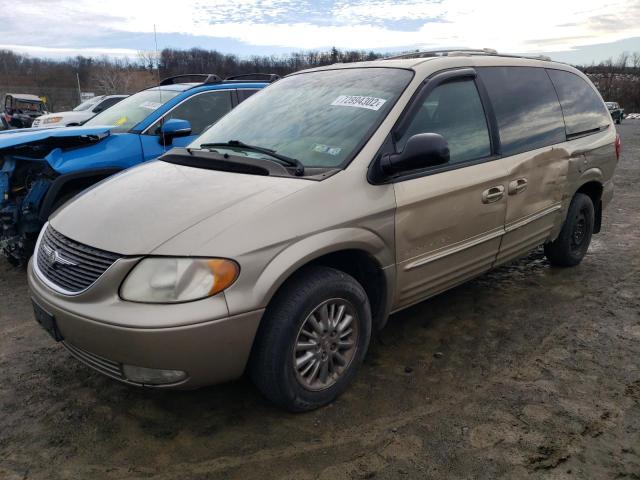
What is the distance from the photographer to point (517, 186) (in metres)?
3.68

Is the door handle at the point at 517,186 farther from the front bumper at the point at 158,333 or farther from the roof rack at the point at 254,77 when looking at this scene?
the roof rack at the point at 254,77

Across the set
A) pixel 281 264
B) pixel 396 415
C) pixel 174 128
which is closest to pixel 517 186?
pixel 396 415

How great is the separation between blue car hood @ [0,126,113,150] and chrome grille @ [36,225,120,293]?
235 cm

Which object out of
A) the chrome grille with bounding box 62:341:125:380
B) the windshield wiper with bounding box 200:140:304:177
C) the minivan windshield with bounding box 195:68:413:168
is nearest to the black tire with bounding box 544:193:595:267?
the minivan windshield with bounding box 195:68:413:168

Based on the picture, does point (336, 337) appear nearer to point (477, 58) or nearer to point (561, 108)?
point (477, 58)

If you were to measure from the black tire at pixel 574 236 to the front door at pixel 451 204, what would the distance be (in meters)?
1.37

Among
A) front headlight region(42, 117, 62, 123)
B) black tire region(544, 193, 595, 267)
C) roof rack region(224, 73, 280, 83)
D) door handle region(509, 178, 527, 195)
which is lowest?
black tire region(544, 193, 595, 267)

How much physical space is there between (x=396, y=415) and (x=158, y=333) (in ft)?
4.33

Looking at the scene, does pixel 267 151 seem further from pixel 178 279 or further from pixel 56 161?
pixel 56 161

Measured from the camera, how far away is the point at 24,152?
16.1ft

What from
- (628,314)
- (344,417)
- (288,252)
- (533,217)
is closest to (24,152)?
(288,252)

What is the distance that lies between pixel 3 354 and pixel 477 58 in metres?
3.80

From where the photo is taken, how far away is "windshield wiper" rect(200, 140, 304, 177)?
2.83 meters

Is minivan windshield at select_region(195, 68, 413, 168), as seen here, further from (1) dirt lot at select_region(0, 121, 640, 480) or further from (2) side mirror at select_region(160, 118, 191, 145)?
(1) dirt lot at select_region(0, 121, 640, 480)
